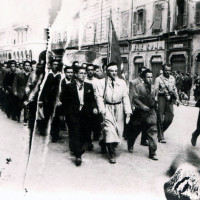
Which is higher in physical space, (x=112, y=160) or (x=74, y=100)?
(x=74, y=100)

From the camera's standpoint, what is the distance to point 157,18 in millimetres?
7797

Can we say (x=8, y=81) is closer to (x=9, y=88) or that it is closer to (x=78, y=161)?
(x=9, y=88)

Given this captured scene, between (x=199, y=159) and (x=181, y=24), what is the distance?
19.2ft

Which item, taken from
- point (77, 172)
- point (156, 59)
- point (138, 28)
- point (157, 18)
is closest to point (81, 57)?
point (138, 28)

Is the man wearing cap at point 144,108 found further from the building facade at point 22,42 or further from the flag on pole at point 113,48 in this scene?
the building facade at point 22,42

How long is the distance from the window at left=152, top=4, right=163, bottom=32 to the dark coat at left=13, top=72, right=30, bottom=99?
2948 mm

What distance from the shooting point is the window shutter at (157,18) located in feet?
24.0

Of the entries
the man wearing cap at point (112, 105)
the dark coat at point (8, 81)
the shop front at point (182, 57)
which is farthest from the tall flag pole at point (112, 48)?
the shop front at point (182, 57)

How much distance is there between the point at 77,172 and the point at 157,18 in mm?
4321

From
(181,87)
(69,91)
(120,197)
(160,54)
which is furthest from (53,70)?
(181,87)

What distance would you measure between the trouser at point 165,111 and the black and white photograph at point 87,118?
0.7 inches

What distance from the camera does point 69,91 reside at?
516cm

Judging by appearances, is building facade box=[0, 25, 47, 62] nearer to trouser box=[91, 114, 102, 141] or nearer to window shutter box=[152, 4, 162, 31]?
trouser box=[91, 114, 102, 141]

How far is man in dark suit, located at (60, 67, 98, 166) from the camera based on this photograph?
5.06 m
